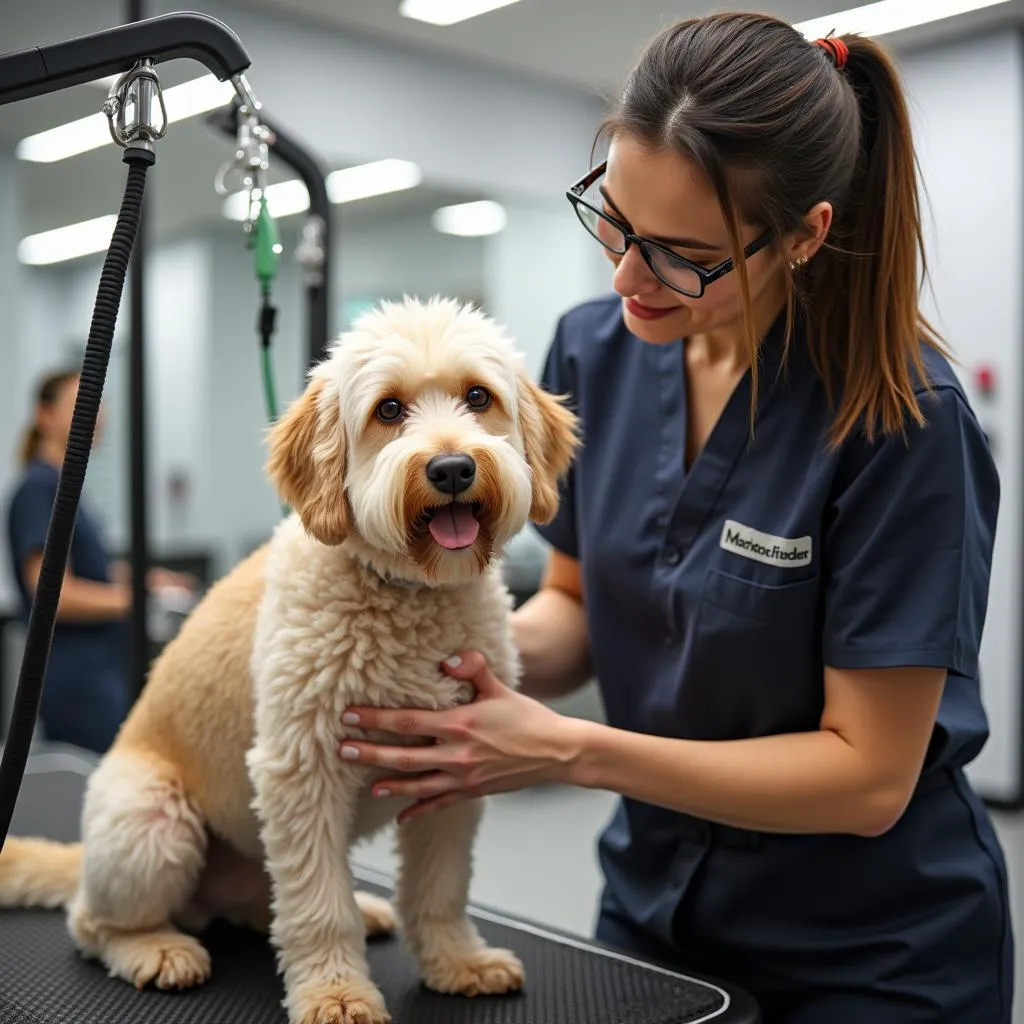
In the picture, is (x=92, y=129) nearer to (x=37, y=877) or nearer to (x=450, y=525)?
(x=37, y=877)

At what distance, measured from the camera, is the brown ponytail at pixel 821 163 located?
1097 millimetres

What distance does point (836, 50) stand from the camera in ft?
3.90

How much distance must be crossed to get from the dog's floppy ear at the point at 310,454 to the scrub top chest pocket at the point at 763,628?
0.40 metres

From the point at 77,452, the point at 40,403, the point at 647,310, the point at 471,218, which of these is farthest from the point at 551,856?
the point at 471,218

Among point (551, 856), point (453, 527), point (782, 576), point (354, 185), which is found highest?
point (354, 185)

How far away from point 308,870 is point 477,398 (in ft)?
1.54

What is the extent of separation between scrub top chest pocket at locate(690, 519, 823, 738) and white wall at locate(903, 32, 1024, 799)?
12.0 feet

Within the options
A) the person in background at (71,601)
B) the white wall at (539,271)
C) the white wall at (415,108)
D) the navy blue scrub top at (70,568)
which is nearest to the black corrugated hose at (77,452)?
the person in background at (71,601)

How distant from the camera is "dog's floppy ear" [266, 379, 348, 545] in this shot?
111 centimetres

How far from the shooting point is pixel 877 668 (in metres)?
1.13

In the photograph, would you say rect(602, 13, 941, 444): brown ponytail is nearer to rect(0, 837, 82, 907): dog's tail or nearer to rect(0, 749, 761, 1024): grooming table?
rect(0, 749, 761, 1024): grooming table

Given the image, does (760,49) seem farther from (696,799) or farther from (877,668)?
(696,799)

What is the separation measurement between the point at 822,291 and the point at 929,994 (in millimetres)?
734

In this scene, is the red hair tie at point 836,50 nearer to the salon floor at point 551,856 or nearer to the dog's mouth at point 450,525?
the dog's mouth at point 450,525
